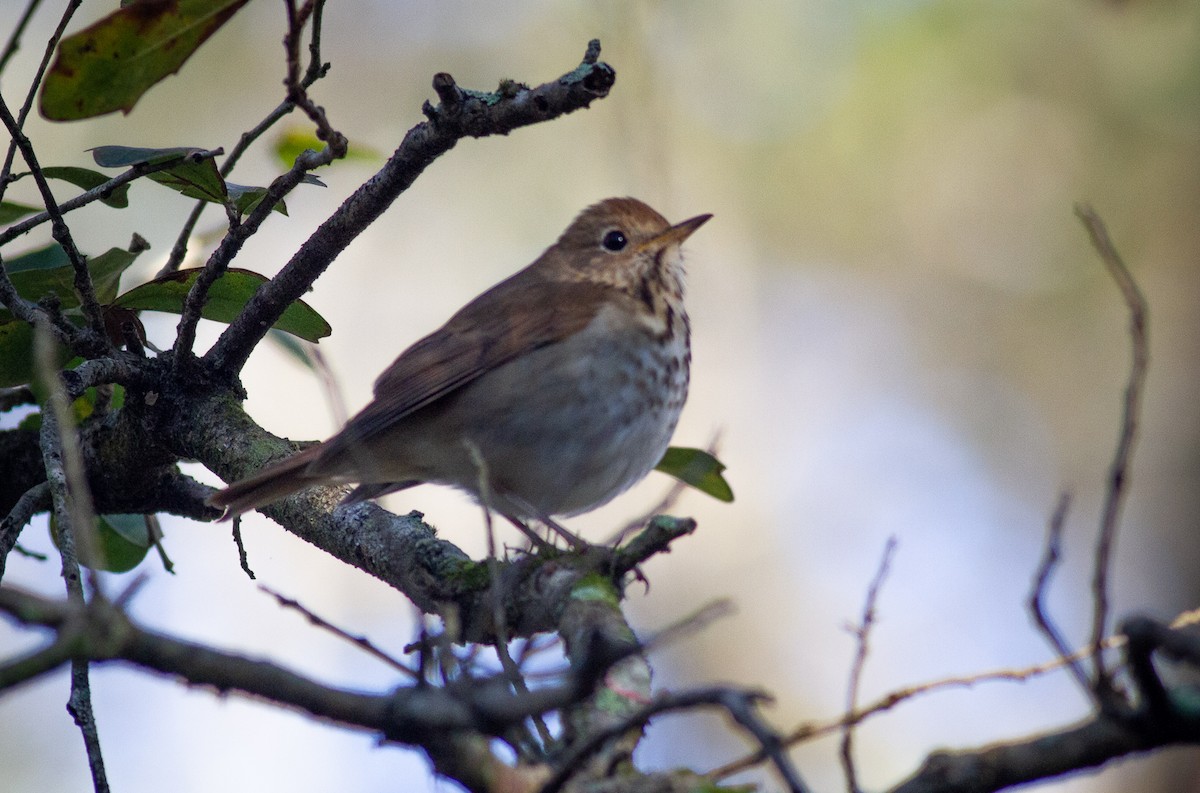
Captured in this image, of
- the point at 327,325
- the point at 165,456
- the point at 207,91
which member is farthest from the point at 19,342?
the point at 207,91

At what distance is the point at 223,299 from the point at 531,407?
102cm

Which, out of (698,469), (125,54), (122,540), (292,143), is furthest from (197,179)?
(698,469)

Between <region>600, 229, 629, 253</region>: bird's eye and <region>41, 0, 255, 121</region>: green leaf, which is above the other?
<region>600, 229, 629, 253</region>: bird's eye

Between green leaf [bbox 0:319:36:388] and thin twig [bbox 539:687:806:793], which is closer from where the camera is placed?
thin twig [bbox 539:687:806:793]

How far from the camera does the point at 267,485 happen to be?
11.3 feet

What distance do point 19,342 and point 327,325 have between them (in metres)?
0.87

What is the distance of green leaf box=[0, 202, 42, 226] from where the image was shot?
356 centimetres

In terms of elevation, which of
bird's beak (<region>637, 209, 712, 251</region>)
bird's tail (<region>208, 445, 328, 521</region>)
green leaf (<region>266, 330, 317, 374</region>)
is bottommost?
bird's tail (<region>208, 445, 328, 521</region>)

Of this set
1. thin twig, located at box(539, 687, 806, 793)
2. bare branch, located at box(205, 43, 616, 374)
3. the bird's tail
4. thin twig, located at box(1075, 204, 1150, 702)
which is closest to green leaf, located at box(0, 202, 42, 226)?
bare branch, located at box(205, 43, 616, 374)

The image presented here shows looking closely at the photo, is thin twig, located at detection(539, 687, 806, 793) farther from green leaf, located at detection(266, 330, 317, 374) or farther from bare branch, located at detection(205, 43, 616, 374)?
green leaf, located at detection(266, 330, 317, 374)

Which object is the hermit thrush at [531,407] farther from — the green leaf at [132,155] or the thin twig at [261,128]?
the green leaf at [132,155]

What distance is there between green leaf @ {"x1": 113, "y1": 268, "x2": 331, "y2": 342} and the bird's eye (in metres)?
1.54

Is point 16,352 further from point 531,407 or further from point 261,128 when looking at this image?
point 531,407

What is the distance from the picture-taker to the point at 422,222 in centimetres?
877
